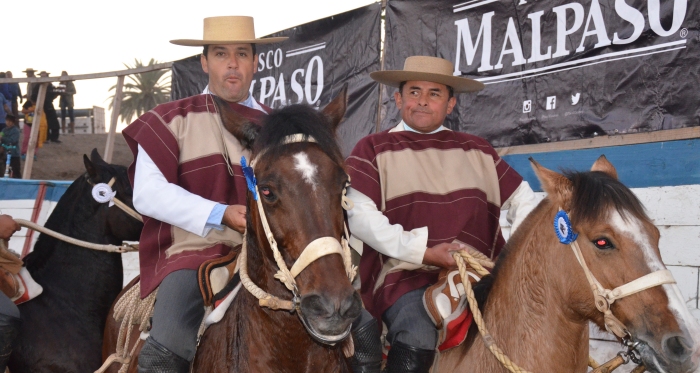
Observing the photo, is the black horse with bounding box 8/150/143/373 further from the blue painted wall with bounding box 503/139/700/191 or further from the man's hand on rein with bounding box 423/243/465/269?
the blue painted wall with bounding box 503/139/700/191

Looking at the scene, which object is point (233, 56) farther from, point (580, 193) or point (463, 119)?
point (463, 119)

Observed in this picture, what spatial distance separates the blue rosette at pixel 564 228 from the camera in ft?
10.1

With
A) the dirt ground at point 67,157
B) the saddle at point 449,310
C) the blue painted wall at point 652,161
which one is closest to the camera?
the saddle at point 449,310

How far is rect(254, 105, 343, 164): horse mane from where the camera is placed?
9.59 ft

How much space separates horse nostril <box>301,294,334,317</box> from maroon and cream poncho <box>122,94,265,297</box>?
100cm

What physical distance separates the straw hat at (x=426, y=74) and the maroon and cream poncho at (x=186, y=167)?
133 cm

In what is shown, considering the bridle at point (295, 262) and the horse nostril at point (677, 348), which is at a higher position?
the bridle at point (295, 262)

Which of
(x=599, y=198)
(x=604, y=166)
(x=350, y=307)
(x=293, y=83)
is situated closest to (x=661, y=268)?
(x=599, y=198)

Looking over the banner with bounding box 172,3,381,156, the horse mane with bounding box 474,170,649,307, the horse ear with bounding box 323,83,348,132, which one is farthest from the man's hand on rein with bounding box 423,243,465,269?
the banner with bounding box 172,3,381,156

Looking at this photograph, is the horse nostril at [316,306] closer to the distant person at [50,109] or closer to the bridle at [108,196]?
the bridle at [108,196]

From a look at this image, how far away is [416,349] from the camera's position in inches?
143

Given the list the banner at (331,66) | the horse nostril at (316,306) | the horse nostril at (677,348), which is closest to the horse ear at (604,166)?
the horse nostril at (677,348)

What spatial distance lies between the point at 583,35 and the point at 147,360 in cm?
417

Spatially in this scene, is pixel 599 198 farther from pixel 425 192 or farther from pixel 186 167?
pixel 186 167
